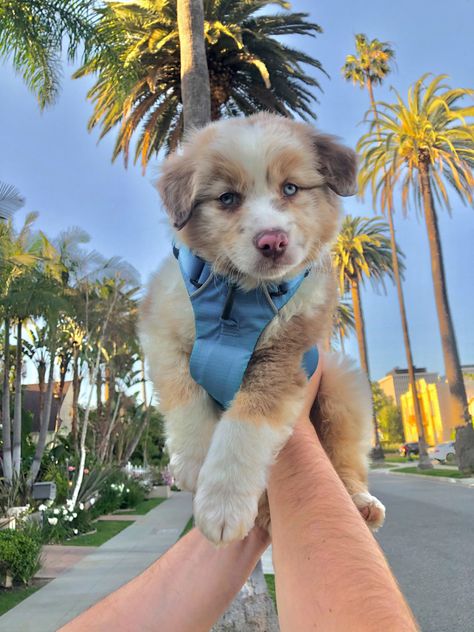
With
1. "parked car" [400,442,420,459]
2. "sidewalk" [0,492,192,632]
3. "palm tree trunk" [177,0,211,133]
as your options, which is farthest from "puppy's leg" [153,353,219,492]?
"parked car" [400,442,420,459]

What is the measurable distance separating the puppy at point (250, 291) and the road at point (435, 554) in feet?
19.7

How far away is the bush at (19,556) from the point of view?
9641 mm

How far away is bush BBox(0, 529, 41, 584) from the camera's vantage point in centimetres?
964

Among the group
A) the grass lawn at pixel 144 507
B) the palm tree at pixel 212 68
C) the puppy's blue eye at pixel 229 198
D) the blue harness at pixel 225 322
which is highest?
the palm tree at pixel 212 68

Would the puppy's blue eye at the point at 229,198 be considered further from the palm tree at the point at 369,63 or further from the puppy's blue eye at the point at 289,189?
the palm tree at the point at 369,63

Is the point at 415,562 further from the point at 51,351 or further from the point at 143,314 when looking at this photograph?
the point at 51,351

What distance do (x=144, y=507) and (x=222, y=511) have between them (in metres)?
23.0

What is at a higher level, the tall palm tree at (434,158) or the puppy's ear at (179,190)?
the tall palm tree at (434,158)

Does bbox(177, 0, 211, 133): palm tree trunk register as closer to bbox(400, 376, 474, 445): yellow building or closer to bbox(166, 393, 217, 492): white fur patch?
bbox(166, 393, 217, 492): white fur patch

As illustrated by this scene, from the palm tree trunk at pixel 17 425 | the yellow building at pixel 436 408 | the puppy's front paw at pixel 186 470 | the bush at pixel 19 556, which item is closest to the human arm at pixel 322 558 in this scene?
the puppy's front paw at pixel 186 470

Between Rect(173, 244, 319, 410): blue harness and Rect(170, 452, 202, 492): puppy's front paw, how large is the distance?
261 mm

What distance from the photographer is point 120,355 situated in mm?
25625

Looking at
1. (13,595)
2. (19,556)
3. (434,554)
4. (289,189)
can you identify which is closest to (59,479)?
(19,556)

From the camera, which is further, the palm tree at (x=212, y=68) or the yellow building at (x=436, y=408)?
the yellow building at (x=436, y=408)
